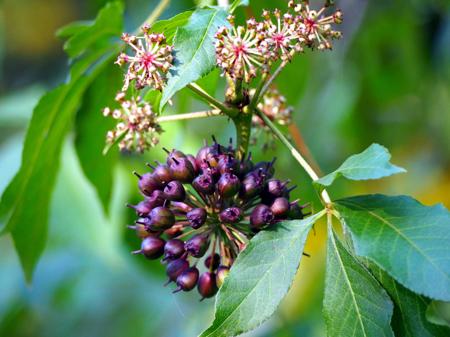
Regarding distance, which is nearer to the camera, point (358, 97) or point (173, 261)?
point (173, 261)

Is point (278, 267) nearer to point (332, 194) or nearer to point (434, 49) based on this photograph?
point (332, 194)

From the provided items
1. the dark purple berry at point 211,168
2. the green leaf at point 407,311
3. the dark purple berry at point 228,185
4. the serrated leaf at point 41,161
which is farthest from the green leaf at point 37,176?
the green leaf at point 407,311

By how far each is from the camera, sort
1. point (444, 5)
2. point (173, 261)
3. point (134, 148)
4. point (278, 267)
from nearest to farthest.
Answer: point (278, 267) < point (173, 261) < point (134, 148) < point (444, 5)

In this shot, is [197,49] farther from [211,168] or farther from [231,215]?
[231,215]

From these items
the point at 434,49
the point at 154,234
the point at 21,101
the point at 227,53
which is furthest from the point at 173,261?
the point at 21,101

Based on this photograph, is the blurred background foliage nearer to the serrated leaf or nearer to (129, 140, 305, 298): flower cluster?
the serrated leaf

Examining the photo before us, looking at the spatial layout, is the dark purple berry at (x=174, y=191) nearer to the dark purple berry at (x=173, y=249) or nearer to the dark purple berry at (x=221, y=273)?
the dark purple berry at (x=173, y=249)

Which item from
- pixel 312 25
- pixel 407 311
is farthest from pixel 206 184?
pixel 407 311
